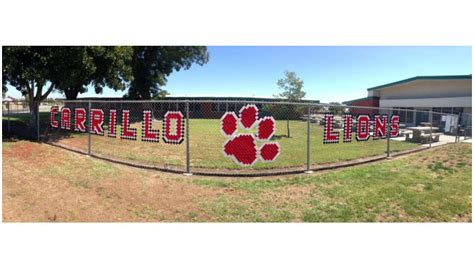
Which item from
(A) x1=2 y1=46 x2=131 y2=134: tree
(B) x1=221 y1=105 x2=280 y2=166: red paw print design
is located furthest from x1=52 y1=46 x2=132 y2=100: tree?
(B) x1=221 y1=105 x2=280 y2=166: red paw print design

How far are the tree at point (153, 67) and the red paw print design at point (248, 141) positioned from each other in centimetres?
2159

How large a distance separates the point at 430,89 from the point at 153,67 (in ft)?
87.9

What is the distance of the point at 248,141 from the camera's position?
671 centimetres

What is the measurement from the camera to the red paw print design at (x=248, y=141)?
654 centimetres

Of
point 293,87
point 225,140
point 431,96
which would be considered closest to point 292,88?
point 293,87

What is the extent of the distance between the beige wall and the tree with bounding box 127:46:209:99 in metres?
22.5

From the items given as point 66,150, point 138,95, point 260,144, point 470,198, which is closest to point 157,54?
point 138,95

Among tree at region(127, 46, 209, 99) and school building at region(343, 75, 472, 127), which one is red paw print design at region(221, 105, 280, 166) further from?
tree at region(127, 46, 209, 99)

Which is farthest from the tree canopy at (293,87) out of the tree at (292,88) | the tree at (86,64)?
the tree at (86,64)

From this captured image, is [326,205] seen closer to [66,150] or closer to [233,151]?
[233,151]

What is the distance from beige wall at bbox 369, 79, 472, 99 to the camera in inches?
912

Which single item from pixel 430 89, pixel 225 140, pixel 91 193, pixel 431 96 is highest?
pixel 430 89

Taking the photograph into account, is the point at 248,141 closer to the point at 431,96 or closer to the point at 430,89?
the point at 431,96

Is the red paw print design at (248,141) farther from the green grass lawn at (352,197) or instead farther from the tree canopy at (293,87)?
the tree canopy at (293,87)
